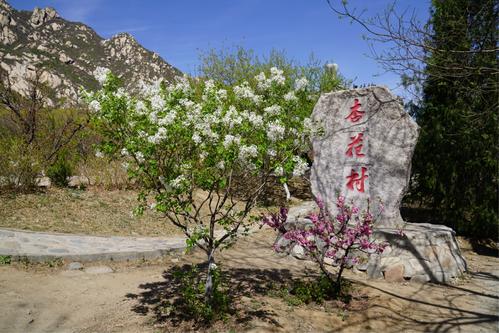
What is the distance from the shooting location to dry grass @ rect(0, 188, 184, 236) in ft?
26.7

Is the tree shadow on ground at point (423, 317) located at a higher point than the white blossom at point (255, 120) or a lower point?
lower

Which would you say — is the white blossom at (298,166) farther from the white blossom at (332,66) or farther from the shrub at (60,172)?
the white blossom at (332,66)

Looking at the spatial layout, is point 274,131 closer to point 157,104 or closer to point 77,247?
A: point 157,104

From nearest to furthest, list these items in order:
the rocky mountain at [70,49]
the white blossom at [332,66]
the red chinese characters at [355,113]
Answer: the red chinese characters at [355,113]
the white blossom at [332,66]
the rocky mountain at [70,49]

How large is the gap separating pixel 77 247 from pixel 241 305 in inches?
149

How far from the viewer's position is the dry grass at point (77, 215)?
26.7 ft

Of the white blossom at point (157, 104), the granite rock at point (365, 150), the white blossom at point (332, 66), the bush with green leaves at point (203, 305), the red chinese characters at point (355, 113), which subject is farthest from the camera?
the white blossom at point (332, 66)

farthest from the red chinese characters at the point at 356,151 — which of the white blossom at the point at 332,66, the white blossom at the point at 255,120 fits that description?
the white blossom at the point at 332,66

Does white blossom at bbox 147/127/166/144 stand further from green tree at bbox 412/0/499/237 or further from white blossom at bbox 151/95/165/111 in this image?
green tree at bbox 412/0/499/237

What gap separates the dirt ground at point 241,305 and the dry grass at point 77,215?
86.4 inches

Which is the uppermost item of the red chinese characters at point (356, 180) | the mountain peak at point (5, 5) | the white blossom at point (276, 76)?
the mountain peak at point (5, 5)

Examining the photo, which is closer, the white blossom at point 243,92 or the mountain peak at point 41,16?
the white blossom at point 243,92

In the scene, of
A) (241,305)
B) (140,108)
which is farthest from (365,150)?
(140,108)

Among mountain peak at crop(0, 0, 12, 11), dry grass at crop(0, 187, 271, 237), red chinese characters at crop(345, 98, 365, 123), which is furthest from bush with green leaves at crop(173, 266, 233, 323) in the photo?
mountain peak at crop(0, 0, 12, 11)
